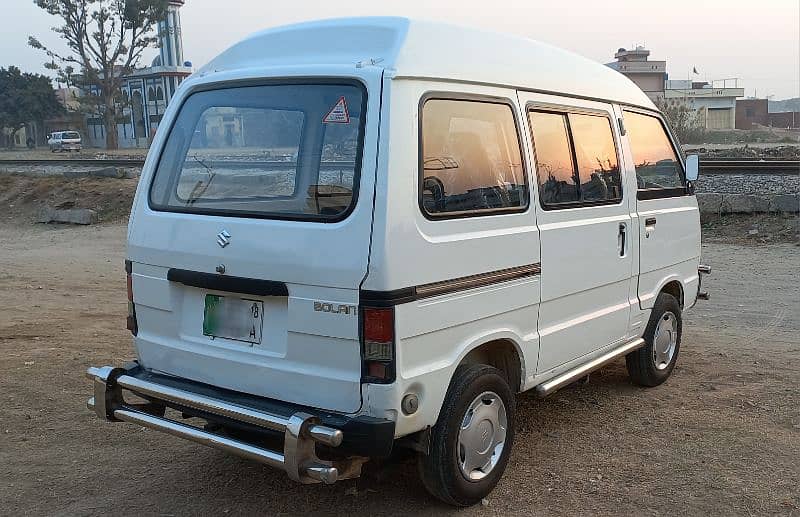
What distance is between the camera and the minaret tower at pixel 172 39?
58375 millimetres

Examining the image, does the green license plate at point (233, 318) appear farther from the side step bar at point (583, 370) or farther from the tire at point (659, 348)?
the tire at point (659, 348)

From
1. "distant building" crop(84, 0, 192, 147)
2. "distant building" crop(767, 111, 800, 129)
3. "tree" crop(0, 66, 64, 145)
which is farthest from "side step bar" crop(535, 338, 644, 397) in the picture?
"distant building" crop(767, 111, 800, 129)

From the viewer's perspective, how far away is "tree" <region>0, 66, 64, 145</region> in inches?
2435

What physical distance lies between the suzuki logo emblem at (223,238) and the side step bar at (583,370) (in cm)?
199

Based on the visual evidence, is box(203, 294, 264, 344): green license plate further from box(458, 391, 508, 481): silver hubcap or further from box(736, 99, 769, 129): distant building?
box(736, 99, 769, 129): distant building

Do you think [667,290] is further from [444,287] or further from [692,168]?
[444,287]

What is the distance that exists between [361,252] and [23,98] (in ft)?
221

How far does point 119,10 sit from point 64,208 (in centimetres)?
4035

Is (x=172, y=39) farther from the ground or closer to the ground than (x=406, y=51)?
farther from the ground

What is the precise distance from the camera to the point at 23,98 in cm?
6184

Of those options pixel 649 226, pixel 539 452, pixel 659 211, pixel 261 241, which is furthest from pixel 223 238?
pixel 659 211

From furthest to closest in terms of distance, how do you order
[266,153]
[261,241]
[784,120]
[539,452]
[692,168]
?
1. [784,120]
2. [692,168]
3. [539,452]
4. [266,153]
5. [261,241]

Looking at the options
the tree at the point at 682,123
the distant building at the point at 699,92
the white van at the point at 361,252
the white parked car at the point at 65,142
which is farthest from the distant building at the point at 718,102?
the white van at the point at 361,252

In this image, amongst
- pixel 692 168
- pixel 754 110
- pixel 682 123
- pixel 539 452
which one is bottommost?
pixel 539 452
